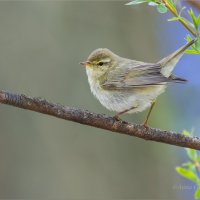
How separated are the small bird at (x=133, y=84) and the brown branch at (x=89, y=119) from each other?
650 millimetres

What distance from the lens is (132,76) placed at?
341 cm

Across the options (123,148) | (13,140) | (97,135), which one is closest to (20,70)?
(13,140)

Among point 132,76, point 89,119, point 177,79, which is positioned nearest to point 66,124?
point 132,76

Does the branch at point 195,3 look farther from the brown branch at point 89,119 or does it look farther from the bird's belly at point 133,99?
the bird's belly at point 133,99

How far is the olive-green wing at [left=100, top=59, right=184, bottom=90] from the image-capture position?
10.5ft

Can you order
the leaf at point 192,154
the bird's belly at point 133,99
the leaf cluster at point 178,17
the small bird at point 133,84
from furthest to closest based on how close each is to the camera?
the bird's belly at point 133,99, the small bird at point 133,84, the leaf at point 192,154, the leaf cluster at point 178,17

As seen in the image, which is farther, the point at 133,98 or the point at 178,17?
the point at 133,98

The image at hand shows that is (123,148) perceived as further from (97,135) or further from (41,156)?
(41,156)

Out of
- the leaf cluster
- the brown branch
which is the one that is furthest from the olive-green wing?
the leaf cluster

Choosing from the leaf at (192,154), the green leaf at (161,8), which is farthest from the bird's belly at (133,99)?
the green leaf at (161,8)

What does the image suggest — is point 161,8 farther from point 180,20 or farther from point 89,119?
point 89,119

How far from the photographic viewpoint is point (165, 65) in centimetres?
321

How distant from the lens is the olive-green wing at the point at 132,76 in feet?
10.5

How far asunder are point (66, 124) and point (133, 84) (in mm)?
1531
